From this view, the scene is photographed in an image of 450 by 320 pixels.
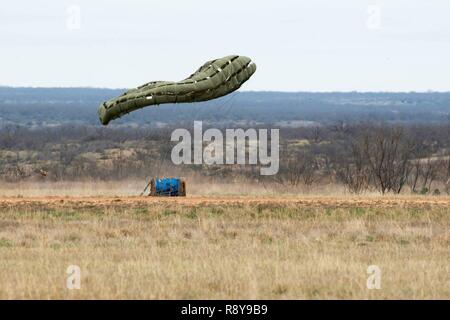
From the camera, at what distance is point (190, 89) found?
2633 cm

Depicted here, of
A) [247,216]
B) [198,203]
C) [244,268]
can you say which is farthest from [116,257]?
[198,203]

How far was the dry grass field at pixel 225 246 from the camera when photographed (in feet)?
51.8

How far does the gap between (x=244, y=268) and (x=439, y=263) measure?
3.32 meters

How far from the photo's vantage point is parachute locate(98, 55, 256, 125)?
26.2m

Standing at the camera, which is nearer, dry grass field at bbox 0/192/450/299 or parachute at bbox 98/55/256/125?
dry grass field at bbox 0/192/450/299

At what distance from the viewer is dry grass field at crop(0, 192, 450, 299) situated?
51.8 feet

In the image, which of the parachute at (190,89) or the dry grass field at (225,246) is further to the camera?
the parachute at (190,89)

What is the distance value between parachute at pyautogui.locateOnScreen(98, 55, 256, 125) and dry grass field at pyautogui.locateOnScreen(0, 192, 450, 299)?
2567 millimetres

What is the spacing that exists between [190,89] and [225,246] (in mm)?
6216

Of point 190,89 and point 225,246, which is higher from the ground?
point 190,89

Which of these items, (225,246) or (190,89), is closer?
(225,246)

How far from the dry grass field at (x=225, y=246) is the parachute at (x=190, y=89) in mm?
2567

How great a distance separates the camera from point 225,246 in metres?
21.0

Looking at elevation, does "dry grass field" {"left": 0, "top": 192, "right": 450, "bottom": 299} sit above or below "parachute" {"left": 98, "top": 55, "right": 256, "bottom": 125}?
below
